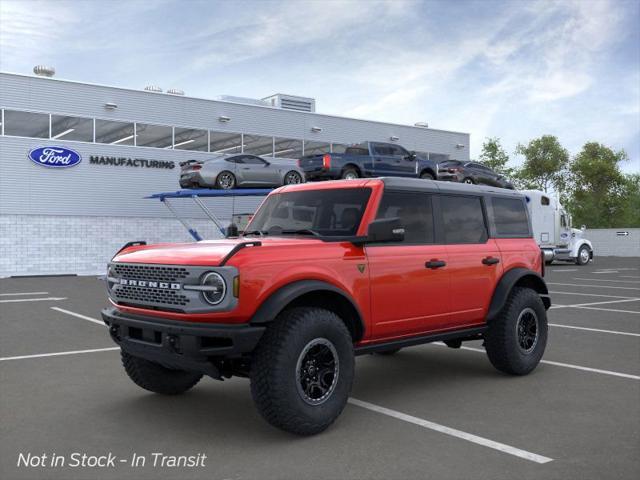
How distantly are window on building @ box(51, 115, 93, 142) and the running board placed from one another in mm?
24777

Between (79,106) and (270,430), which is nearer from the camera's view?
(270,430)

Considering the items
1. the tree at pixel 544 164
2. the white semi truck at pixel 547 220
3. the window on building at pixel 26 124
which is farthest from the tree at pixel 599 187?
the window on building at pixel 26 124

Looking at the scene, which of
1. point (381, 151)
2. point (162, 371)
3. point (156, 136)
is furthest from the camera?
point (156, 136)

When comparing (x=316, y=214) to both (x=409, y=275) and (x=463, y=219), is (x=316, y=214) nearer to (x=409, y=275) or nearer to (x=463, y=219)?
(x=409, y=275)

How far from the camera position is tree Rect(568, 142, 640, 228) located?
7119cm

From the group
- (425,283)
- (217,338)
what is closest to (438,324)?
(425,283)

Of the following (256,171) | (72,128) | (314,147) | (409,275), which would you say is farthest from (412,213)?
(314,147)

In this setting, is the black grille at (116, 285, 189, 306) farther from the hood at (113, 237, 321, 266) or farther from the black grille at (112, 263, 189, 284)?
the hood at (113, 237, 321, 266)

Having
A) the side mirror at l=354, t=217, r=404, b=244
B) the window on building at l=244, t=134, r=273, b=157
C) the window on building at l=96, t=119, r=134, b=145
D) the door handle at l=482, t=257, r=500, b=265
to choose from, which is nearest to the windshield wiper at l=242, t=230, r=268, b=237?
the side mirror at l=354, t=217, r=404, b=244

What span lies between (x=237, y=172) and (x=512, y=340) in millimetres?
16737

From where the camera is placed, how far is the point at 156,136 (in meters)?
29.8

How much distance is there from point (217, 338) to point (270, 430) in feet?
2.98

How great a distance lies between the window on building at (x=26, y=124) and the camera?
26.1 metres

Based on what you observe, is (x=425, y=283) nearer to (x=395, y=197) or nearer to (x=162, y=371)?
(x=395, y=197)
